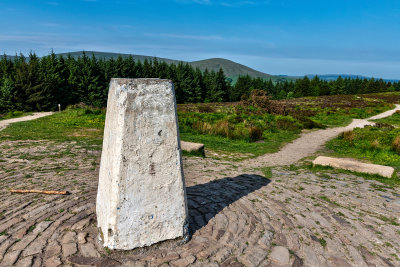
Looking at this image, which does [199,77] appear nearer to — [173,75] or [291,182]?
[173,75]

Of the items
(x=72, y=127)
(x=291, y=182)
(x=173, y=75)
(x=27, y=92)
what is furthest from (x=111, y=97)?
(x=173, y=75)

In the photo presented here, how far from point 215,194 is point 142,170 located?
2.11m

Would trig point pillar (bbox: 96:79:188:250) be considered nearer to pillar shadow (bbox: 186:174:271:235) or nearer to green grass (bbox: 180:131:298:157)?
pillar shadow (bbox: 186:174:271:235)

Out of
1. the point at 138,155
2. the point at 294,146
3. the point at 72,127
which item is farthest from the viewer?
the point at 72,127

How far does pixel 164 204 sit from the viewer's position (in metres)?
3.04

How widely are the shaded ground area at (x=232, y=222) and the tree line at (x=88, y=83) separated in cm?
2097

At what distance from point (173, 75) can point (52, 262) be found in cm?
5280

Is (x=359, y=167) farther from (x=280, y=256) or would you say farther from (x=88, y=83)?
(x=88, y=83)

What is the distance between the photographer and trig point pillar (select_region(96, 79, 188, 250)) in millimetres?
2852

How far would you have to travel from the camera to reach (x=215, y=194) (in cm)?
470

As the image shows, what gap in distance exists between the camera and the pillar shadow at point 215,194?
3.77 meters

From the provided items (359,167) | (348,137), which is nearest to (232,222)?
(359,167)

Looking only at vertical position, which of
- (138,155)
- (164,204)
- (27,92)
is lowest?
(27,92)

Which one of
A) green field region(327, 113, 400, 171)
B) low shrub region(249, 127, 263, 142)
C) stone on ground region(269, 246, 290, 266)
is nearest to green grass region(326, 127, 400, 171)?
green field region(327, 113, 400, 171)
